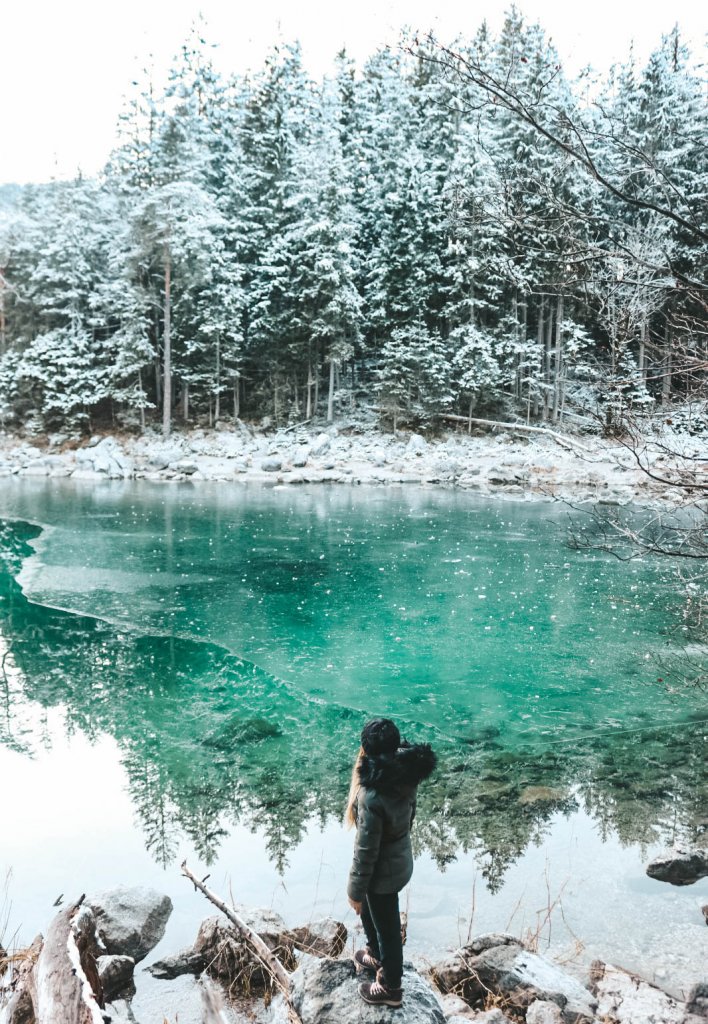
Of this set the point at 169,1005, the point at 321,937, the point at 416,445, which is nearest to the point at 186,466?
the point at 416,445

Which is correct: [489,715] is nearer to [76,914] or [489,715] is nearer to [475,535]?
[76,914]

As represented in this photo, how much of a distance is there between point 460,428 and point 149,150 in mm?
19774

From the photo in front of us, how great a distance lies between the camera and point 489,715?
263 inches

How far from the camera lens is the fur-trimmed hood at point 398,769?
261 centimetres

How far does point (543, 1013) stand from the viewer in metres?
2.75

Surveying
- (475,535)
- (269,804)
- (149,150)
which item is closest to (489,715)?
(269,804)

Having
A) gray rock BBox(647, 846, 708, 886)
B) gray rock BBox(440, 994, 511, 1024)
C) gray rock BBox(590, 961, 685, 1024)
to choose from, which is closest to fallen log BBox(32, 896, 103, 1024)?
gray rock BBox(440, 994, 511, 1024)

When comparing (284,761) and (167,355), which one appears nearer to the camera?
(284,761)

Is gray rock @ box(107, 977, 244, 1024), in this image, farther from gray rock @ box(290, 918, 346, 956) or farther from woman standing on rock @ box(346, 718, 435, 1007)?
woman standing on rock @ box(346, 718, 435, 1007)

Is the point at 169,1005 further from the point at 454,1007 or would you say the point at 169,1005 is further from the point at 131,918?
the point at 454,1007

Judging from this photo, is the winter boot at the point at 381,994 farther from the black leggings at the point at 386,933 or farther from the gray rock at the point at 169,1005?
the gray rock at the point at 169,1005

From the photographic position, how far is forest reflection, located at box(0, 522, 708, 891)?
470 centimetres

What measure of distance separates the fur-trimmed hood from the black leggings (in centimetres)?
50

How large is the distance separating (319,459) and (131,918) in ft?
83.5
